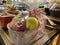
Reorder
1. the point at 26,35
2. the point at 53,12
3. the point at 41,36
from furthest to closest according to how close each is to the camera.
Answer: the point at 53,12
the point at 41,36
the point at 26,35

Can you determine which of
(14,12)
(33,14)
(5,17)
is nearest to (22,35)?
(33,14)

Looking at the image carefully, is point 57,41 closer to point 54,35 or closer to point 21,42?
point 54,35

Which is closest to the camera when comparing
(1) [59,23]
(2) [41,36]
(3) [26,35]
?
(3) [26,35]

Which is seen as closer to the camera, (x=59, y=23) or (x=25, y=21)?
(x=25, y=21)

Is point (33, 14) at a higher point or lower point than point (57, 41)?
higher

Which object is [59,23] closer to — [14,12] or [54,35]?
[54,35]

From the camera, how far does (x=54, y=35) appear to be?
2.24ft

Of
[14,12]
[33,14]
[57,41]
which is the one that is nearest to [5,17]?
[14,12]

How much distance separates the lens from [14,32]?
59cm

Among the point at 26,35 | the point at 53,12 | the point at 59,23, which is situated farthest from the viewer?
the point at 53,12

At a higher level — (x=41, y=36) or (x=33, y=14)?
(x=33, y=14)

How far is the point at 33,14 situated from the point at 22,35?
14 cm

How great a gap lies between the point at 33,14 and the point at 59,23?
283mm

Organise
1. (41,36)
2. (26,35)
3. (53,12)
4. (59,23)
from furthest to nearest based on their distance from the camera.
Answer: (53,12), (59,23), (41,36), (26,35)
